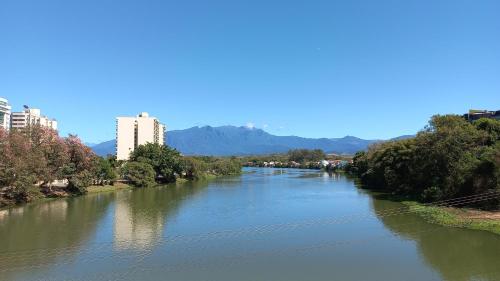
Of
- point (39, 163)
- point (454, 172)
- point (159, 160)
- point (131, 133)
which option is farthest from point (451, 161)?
point (131, 133)

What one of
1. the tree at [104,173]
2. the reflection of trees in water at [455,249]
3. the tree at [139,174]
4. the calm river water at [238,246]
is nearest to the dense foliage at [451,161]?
the calm river water at [238,246]

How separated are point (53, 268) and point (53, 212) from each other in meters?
19.7

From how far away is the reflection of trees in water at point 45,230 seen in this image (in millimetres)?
20141

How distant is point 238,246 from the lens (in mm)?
22516

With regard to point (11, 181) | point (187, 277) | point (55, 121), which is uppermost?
point (55, 121)

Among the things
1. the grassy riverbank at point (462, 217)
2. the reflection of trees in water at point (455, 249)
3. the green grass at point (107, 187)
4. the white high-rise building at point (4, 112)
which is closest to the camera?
the reflection of trees in water at point (455, 249)

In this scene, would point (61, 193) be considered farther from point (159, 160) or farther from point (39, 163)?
point (159, 160)

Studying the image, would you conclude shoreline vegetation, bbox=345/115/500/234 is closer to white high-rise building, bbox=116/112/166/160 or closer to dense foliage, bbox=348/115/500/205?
dense foliage, bbox=348/115/500/205

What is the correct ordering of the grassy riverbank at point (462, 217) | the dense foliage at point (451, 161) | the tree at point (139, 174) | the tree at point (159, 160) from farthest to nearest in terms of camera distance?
the tree at point (159, 160) < the tree at point (139, 174) < the dense foliage at point (451, 161) < the grassy riverbank at point (462, 217)

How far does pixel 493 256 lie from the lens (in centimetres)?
2030

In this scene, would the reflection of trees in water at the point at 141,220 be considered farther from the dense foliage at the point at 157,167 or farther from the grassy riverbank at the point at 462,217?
the grassy riverbank at the point at 462,217

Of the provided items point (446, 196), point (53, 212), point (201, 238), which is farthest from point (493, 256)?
point (53, 212)

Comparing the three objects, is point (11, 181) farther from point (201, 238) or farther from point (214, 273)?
point (214, 273)

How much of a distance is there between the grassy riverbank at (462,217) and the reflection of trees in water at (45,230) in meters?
23.1
